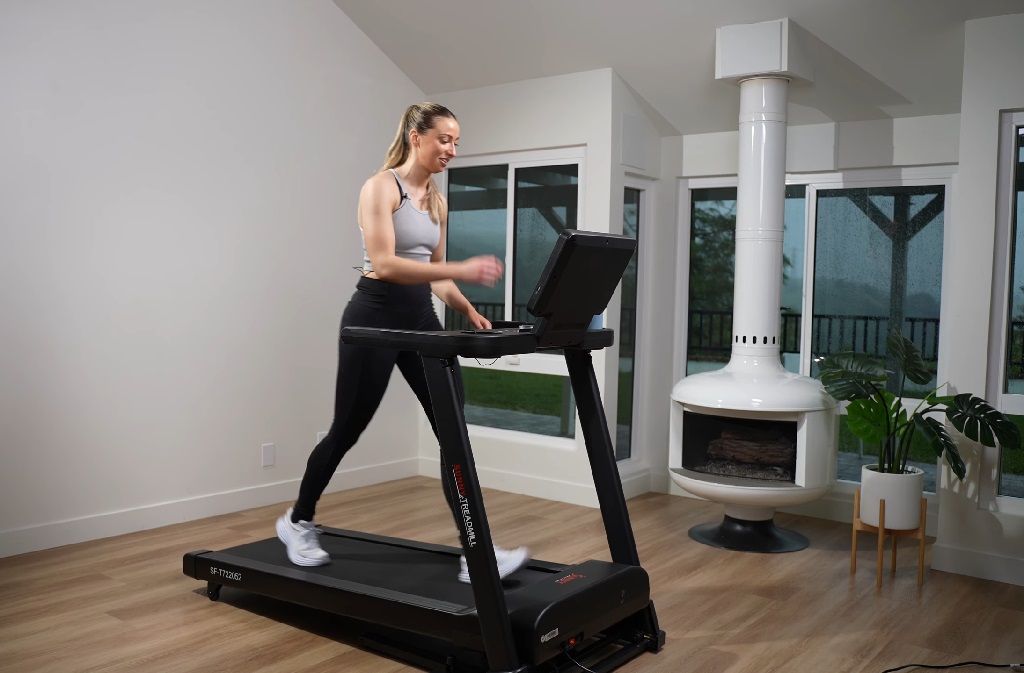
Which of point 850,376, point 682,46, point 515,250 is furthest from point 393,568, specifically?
point 682,46

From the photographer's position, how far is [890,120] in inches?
169

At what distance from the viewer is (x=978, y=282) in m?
3.64

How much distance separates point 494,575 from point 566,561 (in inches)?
54.8

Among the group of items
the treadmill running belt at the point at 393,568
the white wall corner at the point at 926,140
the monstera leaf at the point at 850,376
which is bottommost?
the treadmill running belt at the point at 393,568

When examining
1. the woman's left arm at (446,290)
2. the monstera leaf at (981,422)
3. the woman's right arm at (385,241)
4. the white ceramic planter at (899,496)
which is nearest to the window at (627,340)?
the white ceramic planter at (899,496)

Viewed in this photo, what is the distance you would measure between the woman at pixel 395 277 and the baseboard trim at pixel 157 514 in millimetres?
1315

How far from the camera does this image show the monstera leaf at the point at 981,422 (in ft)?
11.0

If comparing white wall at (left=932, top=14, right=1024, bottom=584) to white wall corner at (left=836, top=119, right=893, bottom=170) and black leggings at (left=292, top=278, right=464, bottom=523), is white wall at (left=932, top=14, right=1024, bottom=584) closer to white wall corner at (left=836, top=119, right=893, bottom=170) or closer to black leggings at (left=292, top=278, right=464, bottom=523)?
white wall corner at (left=836, top=119, right=893, bottom=170)

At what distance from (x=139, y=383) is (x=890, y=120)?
12.2 feet

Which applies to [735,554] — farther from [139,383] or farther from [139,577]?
[139,383]

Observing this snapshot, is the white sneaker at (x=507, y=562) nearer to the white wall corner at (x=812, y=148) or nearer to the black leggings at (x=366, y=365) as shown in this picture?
the black leggings at (x=366, y=365)

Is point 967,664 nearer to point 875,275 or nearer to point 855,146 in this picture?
point 875,275

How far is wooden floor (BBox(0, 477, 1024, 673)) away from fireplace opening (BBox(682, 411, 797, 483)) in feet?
1.15

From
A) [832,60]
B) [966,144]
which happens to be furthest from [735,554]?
[832,60]
